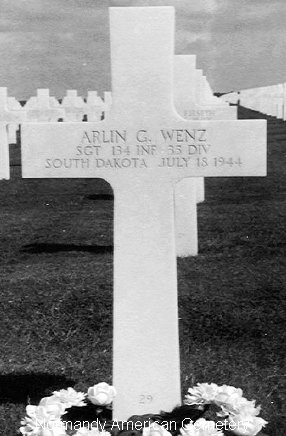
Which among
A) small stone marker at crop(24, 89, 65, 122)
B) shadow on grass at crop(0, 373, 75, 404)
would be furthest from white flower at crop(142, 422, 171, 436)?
small stone marker at crop(24, 89, 65, 122)

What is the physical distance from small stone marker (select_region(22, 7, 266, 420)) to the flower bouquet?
0.30 meters

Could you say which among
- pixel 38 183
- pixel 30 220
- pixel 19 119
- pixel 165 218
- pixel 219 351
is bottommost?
pixel 219 351

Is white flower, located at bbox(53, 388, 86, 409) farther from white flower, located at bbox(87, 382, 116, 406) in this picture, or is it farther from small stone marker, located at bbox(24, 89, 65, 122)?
small stone marker, located at bbox(24, 89, 65, 122)

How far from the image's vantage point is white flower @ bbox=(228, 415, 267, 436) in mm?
3674

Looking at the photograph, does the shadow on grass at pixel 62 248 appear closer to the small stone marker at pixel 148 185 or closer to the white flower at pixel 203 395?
the small stone marker at pixel 148 185

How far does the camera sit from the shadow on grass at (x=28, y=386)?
5051mm

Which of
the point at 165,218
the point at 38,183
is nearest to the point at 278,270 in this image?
the point at 165,218

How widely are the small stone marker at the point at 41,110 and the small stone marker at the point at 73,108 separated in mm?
1603

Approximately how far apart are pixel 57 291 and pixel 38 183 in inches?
341

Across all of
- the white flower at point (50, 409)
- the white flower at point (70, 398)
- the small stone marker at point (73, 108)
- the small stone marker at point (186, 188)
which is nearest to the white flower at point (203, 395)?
the white flower at point (70, 398)

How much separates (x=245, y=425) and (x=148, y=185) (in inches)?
51.4

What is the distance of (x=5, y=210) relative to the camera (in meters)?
12.2

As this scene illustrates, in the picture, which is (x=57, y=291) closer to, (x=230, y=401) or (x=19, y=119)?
(x=230, y=401)

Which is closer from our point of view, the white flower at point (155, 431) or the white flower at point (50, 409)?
the white flower at point (155, 431)
